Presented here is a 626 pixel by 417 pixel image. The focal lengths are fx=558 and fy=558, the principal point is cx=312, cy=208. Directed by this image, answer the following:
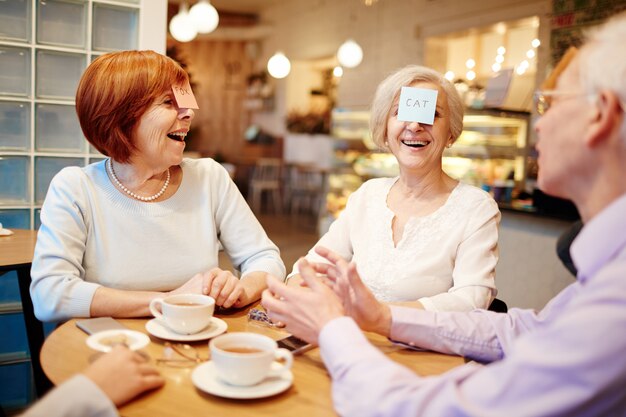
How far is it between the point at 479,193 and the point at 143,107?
3.78 feet

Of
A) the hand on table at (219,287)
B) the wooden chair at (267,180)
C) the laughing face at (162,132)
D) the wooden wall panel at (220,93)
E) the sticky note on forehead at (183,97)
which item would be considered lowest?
the wooden chair at (267,180)

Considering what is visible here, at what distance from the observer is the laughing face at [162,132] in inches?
69.4

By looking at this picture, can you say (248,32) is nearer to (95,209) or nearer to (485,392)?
(95,209)

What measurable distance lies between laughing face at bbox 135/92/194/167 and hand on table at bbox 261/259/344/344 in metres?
0.78

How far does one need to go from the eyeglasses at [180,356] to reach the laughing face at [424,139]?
1.10m

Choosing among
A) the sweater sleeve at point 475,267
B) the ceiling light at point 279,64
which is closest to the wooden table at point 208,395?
the sweater sleeve at point 475,267

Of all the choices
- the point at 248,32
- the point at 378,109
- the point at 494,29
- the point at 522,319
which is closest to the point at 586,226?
the point at 522,319

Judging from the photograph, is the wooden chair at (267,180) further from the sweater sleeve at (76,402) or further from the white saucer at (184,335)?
the sweater sleeve at (76,402)

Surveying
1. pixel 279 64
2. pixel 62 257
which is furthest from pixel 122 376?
pixel 279 64

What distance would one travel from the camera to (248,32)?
12438 millimetres

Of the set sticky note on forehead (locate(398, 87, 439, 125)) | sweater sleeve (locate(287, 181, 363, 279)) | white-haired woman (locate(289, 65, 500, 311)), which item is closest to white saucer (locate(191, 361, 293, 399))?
white-haired woman (locate(289, 65, 500, 311))

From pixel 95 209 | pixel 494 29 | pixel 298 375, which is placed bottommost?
pixel 298 375

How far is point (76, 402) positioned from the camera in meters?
0.93

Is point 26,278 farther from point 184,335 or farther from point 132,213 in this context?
point 184,335
